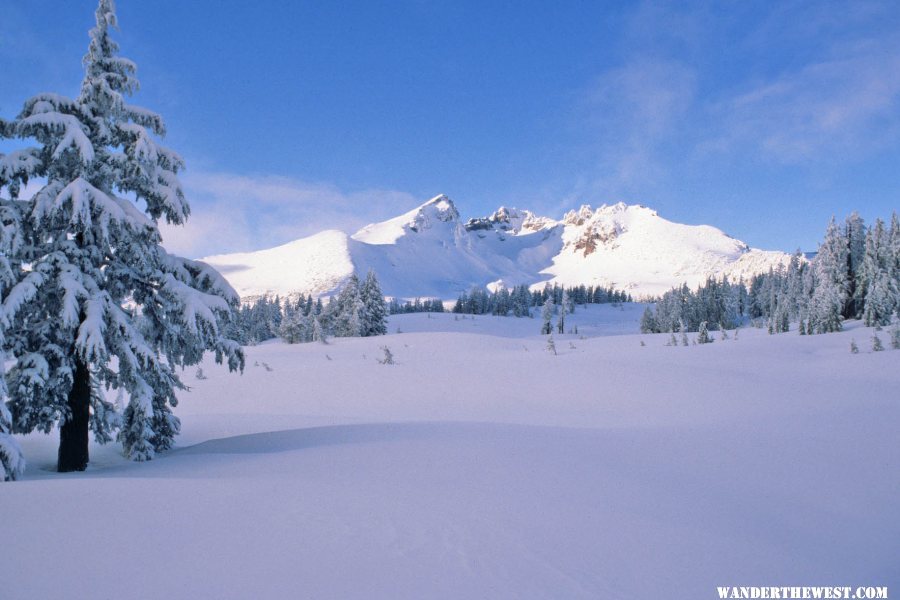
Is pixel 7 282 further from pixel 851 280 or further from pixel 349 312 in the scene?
pixel 851 280

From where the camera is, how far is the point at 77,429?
8.48 m

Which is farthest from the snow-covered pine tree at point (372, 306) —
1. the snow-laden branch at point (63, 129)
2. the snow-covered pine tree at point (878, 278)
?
the snow-laden branch at point (63, 129)

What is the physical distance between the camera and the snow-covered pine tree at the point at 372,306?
54.6 m

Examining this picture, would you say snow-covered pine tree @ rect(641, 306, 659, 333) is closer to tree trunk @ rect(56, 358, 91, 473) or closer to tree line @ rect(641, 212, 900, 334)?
tree line @ rect(641, 212, 900, 334)

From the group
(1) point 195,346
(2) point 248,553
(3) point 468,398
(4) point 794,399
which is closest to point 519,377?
(3) point 468,398

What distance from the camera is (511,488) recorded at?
6.24 meters

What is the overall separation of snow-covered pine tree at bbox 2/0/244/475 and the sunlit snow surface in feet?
4.23

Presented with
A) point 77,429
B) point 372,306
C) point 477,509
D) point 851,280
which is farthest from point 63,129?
point 851,280

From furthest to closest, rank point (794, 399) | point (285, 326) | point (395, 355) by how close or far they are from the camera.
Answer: point (285, 326)
point (395, 355)
point (794, 399)

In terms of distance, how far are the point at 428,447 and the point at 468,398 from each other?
775cm

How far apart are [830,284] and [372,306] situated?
144 ft

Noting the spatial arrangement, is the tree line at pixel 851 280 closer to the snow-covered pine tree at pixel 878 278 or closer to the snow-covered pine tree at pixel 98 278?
the snow-covered pine tree at pixel 878 278

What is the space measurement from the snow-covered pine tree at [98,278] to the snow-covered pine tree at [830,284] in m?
38.7

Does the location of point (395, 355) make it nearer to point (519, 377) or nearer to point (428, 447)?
point (519, 377)
